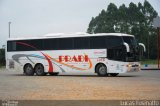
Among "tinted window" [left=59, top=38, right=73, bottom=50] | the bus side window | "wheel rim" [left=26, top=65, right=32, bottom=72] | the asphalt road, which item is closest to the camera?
the asphalt road

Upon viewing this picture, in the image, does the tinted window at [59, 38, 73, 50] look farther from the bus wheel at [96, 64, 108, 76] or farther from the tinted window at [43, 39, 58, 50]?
the bus wheel at [96, 64, 108, 76]

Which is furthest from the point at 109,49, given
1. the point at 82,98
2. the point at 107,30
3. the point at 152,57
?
the point at 152,57

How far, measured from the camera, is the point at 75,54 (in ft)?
93.5

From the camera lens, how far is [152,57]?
6138cm

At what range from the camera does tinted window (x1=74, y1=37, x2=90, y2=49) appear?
28.0 m

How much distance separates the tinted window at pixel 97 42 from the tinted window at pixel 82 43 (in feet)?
0.97

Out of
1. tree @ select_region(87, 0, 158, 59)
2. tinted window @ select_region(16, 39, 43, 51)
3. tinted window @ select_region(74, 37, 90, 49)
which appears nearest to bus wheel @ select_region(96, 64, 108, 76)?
tinted window @ select_region(74, 37, 90, 49)

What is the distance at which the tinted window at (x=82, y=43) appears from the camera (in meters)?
28.0

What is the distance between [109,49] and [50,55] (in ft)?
14.3

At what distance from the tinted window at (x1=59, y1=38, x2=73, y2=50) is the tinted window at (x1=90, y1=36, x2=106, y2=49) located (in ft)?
5.03

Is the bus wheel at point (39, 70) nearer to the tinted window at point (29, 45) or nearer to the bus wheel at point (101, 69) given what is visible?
A: the tinted window at point (29, 45)

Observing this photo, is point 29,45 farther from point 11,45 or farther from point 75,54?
point 75,54

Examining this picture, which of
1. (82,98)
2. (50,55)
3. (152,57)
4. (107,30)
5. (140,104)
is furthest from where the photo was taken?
(152,57)

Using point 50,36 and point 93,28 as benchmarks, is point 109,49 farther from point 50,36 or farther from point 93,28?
point 93,28
